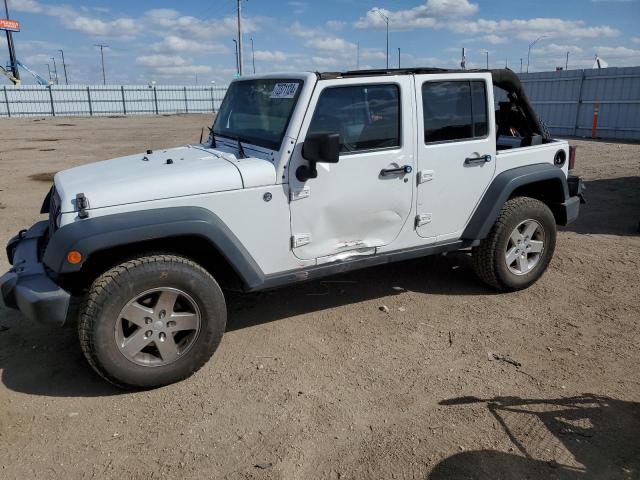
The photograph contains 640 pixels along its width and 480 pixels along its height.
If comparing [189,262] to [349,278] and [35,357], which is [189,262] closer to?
[35,357]

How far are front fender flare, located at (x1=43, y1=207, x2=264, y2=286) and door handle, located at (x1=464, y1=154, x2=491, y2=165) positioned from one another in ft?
6.86

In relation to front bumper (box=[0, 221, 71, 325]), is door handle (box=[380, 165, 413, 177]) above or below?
above

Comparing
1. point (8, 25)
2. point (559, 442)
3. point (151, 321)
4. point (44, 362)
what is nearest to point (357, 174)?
point (151, 321)

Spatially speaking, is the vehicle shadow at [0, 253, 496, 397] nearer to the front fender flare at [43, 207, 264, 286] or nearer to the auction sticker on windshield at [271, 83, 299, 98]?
the front fender flare at [43, 207, 264, 286]

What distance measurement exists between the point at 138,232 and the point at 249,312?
5.42 feet

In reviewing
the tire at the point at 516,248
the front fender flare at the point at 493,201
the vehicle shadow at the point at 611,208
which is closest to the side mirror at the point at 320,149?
the front fender flare at the point at 493,201

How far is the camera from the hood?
128 inches

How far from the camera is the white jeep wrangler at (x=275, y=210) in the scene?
3.22 m

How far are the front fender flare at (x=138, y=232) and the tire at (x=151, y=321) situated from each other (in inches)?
7.6

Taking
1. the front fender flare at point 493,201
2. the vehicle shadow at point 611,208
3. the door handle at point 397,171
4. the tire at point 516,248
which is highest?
the door handle at point 397,171

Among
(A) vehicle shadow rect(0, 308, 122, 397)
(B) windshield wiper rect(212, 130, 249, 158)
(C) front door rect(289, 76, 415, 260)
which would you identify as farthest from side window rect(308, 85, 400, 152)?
(A) vehicle shadow rect(0, 308, 122, 397)

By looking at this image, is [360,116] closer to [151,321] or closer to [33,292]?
[151,321]

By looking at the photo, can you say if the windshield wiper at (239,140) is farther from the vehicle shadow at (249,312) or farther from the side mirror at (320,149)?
Result: the vehicle shadow at (249,312)

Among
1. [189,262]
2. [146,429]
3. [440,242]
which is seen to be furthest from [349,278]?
[146,429]
